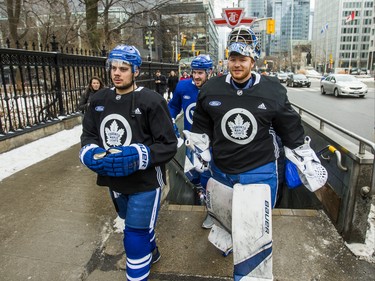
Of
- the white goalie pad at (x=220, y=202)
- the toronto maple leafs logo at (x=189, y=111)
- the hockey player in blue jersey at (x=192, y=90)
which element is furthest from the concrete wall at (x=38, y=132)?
the white goalie pad at (x=220, y=202)

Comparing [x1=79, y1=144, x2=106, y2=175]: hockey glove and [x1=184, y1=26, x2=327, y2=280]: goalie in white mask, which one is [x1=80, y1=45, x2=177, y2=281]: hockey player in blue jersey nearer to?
[x1=79, y1=144, x2=106, y2=175]: hockey glove

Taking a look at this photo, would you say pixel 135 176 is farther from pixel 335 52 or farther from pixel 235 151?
pixel 335 52

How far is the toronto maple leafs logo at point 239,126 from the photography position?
7.45 ft

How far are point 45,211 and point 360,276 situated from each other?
3.46 meters

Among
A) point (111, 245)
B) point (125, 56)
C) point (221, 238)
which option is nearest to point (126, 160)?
point (125, 56)

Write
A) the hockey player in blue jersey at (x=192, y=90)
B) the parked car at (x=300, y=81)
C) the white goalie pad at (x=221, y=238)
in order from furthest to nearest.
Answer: the parked car at (x=300, y=81)
the hockey player in blue jersey at (x=192, y=90)
the white goalie pad at (x=221, y=238)

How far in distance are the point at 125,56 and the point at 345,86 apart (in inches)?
786

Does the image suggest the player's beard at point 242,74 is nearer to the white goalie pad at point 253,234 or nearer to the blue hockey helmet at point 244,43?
the blue hockey helmet at point 244,43

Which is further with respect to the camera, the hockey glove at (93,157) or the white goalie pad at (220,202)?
the white goalie pad at (220,202)

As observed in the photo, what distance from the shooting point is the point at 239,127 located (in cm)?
230

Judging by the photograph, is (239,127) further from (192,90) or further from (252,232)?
(192,90)

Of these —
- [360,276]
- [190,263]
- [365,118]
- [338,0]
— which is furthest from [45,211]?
[338,0]

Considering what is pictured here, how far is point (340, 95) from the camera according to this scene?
66.3 feet

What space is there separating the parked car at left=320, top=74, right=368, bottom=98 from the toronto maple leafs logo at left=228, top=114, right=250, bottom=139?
19.5 metres
